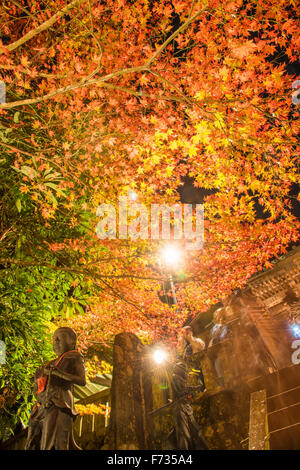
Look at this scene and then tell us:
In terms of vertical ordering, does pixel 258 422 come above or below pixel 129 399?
below

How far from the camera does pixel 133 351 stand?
20.2 ft

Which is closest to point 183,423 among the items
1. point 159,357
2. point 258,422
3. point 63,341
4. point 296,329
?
point 258,422

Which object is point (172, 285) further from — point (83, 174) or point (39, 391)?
point (39, 391)

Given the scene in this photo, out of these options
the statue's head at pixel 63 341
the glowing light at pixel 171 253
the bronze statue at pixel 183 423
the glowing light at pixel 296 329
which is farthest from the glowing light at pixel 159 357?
the glowing light at pixel 171 253

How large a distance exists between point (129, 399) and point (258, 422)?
8.86ft

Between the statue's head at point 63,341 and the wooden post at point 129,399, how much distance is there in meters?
1.00

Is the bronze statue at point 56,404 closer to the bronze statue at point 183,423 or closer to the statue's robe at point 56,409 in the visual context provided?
the statue's robe at point 56,409

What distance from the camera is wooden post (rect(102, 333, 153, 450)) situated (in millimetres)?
4840

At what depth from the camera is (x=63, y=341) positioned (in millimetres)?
5539

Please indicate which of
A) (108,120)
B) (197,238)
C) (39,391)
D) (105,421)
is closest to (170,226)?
(197,238)

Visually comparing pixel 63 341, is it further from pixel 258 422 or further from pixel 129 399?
pixel 258 422

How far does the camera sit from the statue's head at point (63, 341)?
18.0ft

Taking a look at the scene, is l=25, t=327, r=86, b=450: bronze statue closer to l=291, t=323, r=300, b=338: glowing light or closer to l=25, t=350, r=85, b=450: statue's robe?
l=25, t=350, r=85, b=450: statue's robe

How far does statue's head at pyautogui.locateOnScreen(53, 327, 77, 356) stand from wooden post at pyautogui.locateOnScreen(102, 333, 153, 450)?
3.27ft
